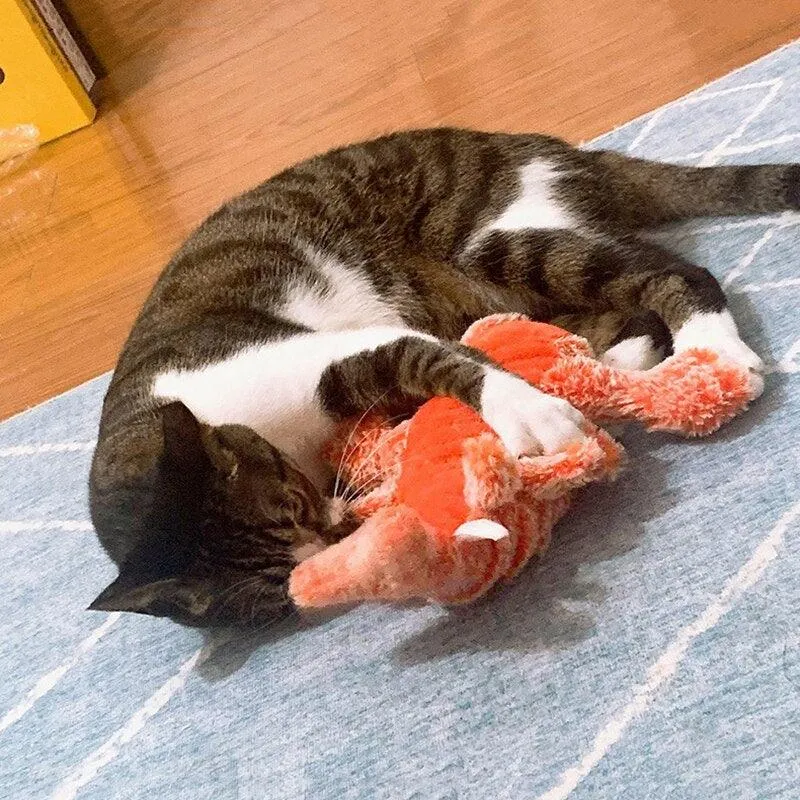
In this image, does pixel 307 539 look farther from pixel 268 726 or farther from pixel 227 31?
pixel 227 31

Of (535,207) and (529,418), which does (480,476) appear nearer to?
(529,418)

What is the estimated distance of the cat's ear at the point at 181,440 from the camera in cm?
102

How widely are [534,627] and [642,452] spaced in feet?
0.89

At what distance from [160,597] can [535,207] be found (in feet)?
2.75

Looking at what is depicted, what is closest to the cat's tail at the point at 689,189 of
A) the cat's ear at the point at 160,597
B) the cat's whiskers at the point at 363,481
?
the cat's whiskers at the point at 363,481

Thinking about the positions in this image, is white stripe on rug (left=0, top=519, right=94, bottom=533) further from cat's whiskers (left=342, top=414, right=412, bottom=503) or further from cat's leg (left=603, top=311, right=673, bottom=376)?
cat's leg (left=603, top=311, right=673, bottom=376)

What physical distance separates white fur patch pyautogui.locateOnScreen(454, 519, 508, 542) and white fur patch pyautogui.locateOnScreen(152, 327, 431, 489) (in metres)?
0.36

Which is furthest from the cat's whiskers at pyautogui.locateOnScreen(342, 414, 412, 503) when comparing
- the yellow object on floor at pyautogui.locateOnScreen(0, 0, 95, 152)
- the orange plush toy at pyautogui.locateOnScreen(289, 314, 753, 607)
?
the yellow object on floor at pyautogui.locateOnScreen(0, 0, 95, 152)

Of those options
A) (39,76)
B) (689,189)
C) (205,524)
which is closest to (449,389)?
(205,524)

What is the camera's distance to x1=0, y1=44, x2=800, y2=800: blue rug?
0.92m

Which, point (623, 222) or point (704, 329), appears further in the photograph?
point (623, 222)

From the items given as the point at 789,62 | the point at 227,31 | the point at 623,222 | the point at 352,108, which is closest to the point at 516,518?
the point at 623,222

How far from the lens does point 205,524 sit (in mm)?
1062

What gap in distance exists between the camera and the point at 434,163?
152 centimetres
